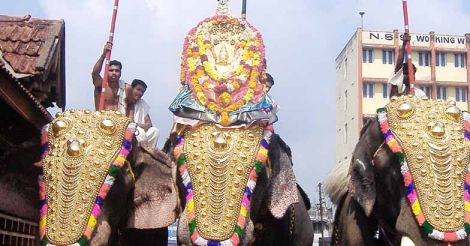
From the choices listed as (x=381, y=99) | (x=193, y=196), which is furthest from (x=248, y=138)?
(x=381, y=99)

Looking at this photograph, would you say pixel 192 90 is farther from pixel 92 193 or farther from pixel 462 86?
pixel 462 86

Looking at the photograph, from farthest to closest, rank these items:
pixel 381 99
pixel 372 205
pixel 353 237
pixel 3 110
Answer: pixel 381 99 < pixel 3 110 < pixel 353 237 < pixel 372 205

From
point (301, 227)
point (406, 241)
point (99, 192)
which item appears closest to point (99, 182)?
point (99, 192)

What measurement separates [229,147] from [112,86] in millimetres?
1812

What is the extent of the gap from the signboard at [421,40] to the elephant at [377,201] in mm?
38061

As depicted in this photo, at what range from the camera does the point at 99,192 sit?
5.73 meters

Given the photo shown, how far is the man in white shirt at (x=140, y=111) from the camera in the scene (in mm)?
7129

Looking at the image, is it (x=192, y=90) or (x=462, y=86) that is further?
(x=462, y=86)

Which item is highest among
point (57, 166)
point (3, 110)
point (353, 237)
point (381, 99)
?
point (381, 99)

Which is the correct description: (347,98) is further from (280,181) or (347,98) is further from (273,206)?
(273,206)

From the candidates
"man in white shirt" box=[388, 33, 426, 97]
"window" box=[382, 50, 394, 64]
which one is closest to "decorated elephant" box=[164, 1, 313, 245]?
"man in white shirt" box=[388, 33, 426, 97]

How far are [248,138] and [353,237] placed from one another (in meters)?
1.35

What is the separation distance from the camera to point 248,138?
5.73m

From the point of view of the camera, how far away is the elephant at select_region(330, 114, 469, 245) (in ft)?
17.9
